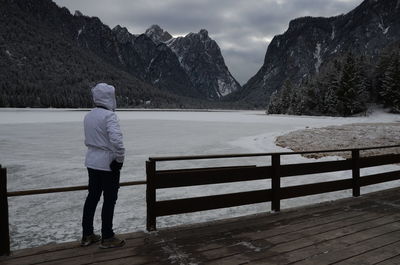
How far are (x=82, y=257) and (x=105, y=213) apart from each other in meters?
0.59

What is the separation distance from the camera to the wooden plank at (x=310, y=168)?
600 centimetres

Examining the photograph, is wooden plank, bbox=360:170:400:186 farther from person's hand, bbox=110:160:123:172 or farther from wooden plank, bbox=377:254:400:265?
person's hand, bbox=110:160:123:172

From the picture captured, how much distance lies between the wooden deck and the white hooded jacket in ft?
3.72

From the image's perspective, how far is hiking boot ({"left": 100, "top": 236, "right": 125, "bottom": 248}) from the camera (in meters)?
4.26

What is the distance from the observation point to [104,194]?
167 inches

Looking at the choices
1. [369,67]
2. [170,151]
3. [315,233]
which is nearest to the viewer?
[315,233]

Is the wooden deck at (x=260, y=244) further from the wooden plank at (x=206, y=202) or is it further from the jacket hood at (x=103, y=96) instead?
the jacket hood at (x=103, y=96)

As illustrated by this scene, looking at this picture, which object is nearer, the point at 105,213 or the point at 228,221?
the point at 105,213

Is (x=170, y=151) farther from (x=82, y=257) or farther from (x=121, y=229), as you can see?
(x=82, y=257)

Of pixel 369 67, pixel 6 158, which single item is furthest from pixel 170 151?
pixel 369 67

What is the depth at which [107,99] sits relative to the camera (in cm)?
411

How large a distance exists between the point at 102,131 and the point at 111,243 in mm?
1470

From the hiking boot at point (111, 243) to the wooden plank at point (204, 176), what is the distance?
3.00 ft

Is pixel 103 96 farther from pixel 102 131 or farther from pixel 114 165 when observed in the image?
pixel 114 165
